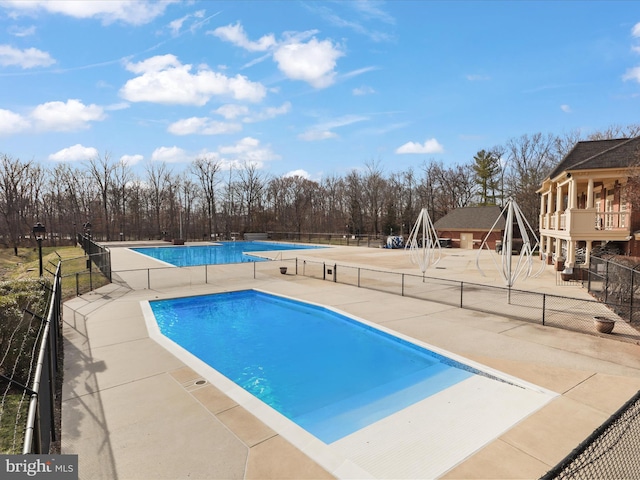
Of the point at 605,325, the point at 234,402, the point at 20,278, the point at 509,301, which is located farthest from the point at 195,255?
the point at 605,325

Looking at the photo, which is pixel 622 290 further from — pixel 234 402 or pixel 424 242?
pixel 234 402

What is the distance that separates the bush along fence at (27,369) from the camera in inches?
161

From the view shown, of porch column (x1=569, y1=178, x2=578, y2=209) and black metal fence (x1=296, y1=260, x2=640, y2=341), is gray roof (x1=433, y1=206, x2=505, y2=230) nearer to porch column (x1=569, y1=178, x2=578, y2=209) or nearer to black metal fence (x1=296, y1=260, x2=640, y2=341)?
porch column (x1=569, y1=178, x2=578, y2=209)

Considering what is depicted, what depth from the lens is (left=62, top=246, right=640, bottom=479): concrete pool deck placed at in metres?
4.71

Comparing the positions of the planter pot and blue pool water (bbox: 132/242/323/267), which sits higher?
the planter pot

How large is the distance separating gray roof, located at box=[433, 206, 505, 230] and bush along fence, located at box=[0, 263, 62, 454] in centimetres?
4102

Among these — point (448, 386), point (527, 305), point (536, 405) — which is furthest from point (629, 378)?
point (527, 305)

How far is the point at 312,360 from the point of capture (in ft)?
34.2

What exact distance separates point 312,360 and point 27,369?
21.1ft

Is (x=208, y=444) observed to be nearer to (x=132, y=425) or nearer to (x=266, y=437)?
(x=266, y=437)

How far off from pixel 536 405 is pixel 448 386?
1.74 metres

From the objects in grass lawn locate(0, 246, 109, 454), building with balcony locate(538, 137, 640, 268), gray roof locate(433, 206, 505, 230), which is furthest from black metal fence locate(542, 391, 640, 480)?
gray roof locate(433, 206, 505, 230)

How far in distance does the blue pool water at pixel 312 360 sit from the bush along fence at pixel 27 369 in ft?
12.4

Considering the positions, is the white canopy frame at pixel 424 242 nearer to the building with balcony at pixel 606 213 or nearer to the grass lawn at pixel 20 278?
the building with balcony at pixel 606 213
